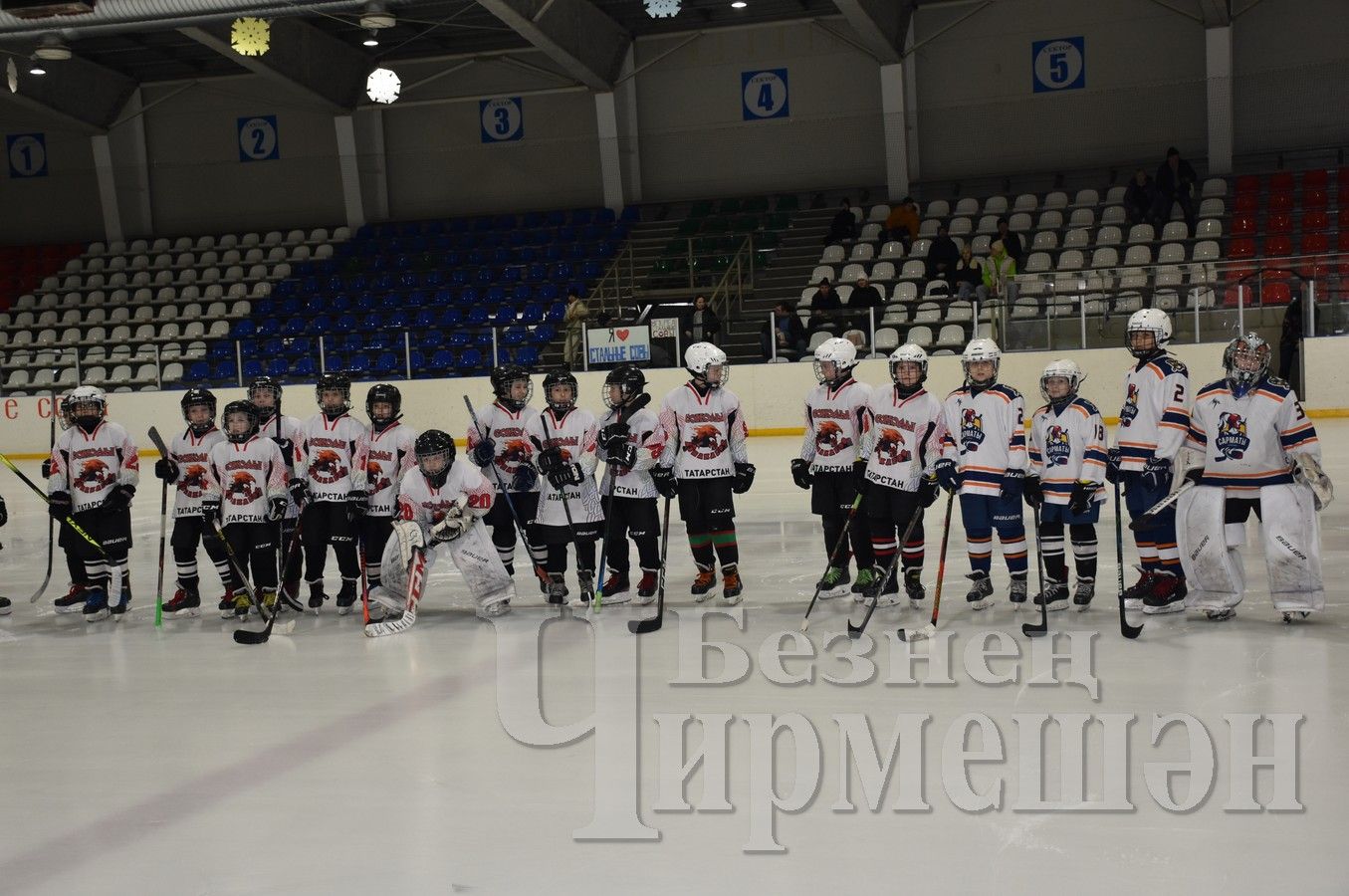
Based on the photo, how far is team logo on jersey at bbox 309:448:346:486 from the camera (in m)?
7.45

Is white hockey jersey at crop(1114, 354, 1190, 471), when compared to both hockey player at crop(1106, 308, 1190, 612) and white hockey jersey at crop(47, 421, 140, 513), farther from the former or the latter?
white hockey jersey at crop(47, 421, 140, 513)

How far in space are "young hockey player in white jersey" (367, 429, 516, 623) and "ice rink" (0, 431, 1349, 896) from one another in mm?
250

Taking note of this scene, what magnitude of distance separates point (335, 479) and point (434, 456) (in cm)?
71

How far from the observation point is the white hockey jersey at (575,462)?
7.41 metres

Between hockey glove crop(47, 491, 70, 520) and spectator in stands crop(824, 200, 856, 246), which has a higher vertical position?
spectator in stands crop(824, 200, 856, 246)

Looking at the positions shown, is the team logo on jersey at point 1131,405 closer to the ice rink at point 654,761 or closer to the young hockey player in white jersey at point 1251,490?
the young hockey player in white jersey at point 1251,490

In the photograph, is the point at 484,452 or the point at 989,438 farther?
the point at 484,452

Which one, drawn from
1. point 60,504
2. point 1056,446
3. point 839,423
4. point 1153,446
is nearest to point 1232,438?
point 1153,446

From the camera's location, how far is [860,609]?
275 inches

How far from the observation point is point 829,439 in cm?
750

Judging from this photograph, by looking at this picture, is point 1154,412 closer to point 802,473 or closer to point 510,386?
point 802,473

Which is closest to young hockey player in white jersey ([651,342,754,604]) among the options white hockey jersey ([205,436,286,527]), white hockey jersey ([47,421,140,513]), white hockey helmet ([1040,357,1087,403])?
white hockey helmet ([1040,357,1087,403])

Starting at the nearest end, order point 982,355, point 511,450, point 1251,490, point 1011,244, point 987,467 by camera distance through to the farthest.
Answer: point 1251,490
point 987,467
point 982,355
point 511,450
point 1011,244

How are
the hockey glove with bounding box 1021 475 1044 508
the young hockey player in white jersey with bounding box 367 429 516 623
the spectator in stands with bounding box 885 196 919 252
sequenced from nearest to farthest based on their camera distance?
the hockey glove with bounding box 1021 475 1044 508 → the young hockey player in white jersey with bounding box 367 429 516 623 → the spectator in stands with bounding box 885 196 919 252
